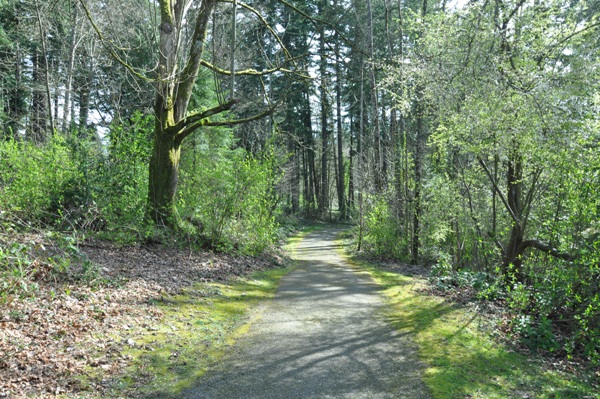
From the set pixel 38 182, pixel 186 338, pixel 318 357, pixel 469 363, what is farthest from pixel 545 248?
pixel 38 182

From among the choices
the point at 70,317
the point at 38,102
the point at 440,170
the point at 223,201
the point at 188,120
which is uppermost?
the point at 38,102

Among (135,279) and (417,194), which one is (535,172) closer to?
(417,194)

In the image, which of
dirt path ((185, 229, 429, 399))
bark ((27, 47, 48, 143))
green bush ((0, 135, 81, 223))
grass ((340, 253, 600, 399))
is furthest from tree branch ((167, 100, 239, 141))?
bark ((27, 47, 48, 143))

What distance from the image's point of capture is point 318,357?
196 inches

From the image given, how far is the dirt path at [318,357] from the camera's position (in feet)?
13.5

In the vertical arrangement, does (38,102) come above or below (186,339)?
above

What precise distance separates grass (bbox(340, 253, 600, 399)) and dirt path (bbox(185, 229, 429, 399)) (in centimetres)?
27

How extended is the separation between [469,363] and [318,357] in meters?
1.97

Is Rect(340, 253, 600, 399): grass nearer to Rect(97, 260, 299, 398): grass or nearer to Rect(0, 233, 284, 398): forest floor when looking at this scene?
Rect(97, 260, 299, 398): grass

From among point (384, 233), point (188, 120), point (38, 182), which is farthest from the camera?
point (384, 233)

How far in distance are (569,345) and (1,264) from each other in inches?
280

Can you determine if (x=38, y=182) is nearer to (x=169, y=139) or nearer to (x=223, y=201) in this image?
(x=169, y=139)

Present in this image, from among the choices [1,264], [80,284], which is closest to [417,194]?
[80,284]

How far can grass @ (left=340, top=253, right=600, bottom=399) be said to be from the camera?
14.6ft
